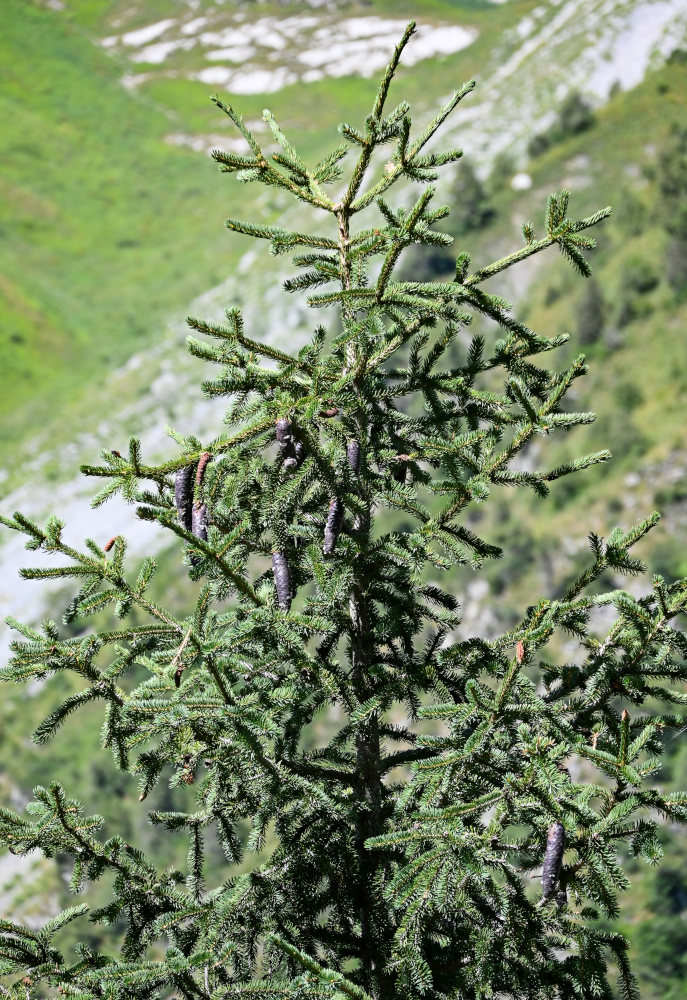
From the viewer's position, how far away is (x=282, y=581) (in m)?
4.06

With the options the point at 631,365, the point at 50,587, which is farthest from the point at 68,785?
the point at 631,365

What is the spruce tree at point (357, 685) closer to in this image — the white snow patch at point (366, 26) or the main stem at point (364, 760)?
the main stem at point (364, 760)

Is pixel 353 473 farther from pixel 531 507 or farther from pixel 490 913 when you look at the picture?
pixel 531 507

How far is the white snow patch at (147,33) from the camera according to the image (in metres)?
122

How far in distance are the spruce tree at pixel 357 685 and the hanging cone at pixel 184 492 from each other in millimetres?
11

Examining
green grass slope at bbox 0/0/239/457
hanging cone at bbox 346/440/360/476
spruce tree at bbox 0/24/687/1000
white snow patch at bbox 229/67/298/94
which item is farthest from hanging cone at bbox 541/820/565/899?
white snow patch at bbox 229/67/298/94

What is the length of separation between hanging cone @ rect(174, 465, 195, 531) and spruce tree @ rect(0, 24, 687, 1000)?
0.01 m

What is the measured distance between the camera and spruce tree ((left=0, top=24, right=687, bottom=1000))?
3.62 m

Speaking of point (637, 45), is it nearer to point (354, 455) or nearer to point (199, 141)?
point (199, 141)

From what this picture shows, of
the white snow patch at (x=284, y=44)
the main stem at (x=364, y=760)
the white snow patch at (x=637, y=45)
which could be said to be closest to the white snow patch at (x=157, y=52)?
the white snow patch at (x=284, y=44)

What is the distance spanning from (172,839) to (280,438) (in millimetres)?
51212

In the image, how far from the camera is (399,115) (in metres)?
4.57

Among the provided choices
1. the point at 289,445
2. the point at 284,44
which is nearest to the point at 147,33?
the point at 284,44

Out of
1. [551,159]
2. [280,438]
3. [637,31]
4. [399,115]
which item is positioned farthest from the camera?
[637,31]
